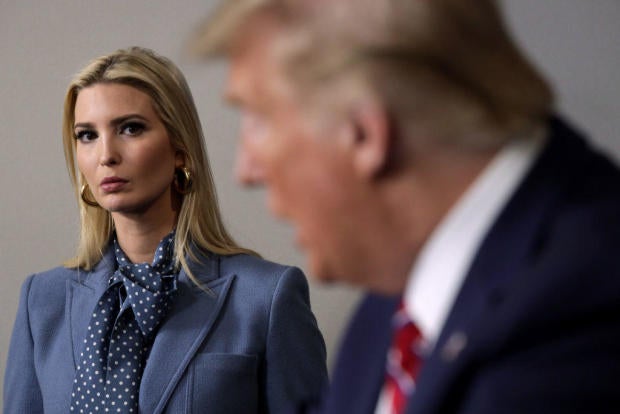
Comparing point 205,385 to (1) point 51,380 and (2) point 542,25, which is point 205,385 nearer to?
(1) point 51,380

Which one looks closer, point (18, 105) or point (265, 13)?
point (265, 13)

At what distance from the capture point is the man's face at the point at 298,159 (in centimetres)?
77

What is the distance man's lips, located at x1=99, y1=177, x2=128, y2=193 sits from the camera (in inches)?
76.0

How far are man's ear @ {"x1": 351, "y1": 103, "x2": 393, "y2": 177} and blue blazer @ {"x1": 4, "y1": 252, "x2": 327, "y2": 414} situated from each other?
1177 mm

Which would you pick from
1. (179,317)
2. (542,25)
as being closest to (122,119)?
(179,317)

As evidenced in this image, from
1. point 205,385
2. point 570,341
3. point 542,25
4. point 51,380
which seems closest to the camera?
point 570,341

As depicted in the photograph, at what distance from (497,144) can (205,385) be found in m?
1.29

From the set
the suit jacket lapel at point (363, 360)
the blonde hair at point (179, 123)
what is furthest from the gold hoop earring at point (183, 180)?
the suit jacket lapel at point (363, 360)

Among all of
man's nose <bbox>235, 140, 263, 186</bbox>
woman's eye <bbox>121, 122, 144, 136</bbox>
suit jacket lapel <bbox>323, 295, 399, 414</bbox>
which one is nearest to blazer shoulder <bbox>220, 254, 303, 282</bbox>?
woman's eye <bbox>121, 122, 144, 136</bbox>

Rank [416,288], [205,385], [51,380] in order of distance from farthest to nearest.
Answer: [51,380], [205,385], [416,288]

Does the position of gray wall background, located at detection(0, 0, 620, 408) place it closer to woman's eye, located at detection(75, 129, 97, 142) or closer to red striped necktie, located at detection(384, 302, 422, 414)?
woman's eye, located at detection(75, 129, 97, 142)

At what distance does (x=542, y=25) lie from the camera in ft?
8.41

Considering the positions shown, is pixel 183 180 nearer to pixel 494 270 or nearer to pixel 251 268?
pixel 251 268

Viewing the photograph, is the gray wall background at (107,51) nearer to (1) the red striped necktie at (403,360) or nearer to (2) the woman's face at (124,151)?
(2) the woman's face at (124,151)
